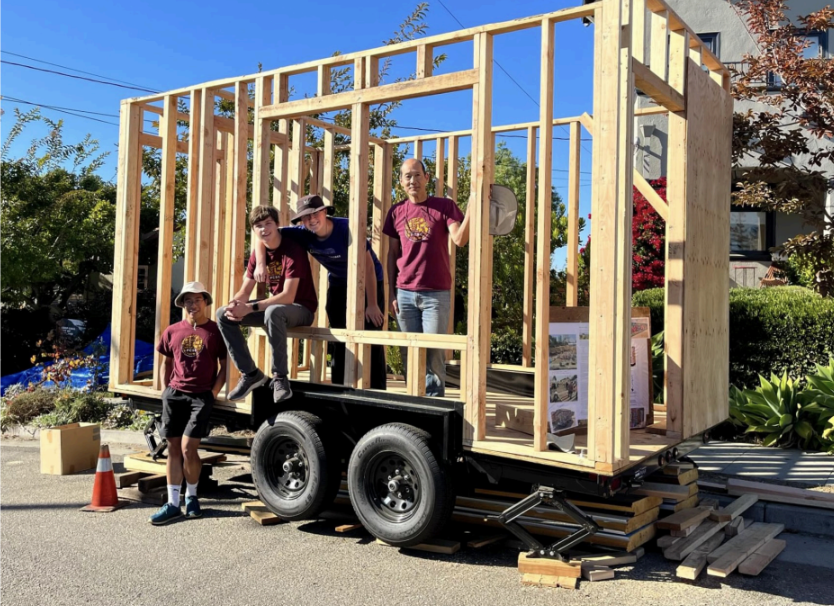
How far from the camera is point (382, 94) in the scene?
5.78 metres

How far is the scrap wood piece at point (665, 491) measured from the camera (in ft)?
18.2

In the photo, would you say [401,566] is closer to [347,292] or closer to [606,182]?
[347,292]

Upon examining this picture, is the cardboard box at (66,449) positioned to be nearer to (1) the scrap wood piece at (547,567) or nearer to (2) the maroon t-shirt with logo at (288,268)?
(2) the maroon t-shirt with logo at (288,268)

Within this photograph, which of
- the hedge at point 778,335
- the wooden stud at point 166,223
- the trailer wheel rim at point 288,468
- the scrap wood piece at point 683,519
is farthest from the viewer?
the hedge at point 778,335

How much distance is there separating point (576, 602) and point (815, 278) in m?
4.83

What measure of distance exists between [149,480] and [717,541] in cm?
470

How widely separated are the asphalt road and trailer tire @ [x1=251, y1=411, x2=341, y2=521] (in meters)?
0.25

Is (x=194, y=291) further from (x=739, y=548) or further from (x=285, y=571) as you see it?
(x=739, y=548)

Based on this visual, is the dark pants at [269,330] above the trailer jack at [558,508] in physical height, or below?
above

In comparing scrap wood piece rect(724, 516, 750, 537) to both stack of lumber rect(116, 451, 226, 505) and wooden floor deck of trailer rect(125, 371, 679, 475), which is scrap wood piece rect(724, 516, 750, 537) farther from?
stack of lumber rect(116, 451, 226, 505)

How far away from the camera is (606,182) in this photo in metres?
4.66

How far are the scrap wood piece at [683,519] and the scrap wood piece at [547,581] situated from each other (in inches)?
40.4

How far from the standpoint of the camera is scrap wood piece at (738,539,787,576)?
493 centimetres

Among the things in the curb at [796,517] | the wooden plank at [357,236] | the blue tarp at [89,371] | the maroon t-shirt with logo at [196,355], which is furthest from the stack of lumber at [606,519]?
the blue tarp at [89,371]
